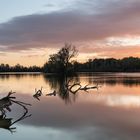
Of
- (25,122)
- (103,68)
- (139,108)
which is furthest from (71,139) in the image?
(103,68)

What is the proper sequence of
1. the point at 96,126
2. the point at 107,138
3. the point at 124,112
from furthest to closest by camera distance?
the point at 124,112 → the point at 96,126 → the point at 107,138

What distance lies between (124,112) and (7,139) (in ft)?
24.7

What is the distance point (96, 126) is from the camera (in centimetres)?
1262

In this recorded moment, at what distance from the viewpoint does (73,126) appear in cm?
1269

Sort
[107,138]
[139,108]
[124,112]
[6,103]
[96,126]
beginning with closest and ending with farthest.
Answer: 1. [107,138]
2. [96,126]
3. [6,103]
4. [124,112]
5. [139,108]

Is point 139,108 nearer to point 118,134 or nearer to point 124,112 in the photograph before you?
point 124,112

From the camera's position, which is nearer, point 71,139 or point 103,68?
point 71,139

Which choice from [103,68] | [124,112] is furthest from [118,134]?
[103,68]

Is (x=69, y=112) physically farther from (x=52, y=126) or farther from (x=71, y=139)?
(x=71, y=139)

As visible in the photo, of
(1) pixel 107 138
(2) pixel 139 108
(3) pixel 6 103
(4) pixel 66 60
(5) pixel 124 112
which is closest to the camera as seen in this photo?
(1) pixel 107 138

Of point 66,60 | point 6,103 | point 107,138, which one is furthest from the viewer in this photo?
point 66,60

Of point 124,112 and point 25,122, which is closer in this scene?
point 25,122

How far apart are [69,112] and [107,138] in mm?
6552

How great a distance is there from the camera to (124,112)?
1639 cm
